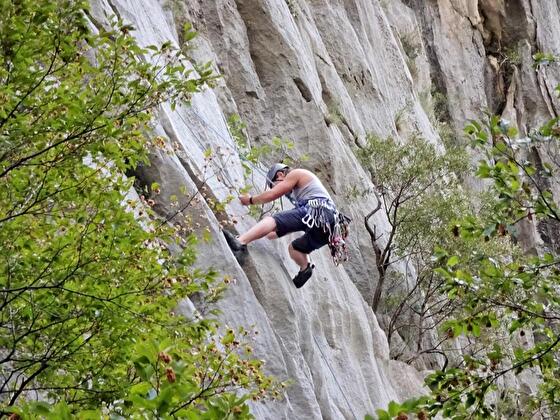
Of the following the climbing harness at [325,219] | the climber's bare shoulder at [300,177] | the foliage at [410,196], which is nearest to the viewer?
the climbing harness at [325,219]

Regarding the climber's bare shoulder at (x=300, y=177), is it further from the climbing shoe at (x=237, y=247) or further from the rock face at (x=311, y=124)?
the climbing shoe at (x=237, y=247)

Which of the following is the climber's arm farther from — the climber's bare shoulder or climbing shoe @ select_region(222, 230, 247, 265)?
climbing shoe @ select_region(222, 230, 247, 265)

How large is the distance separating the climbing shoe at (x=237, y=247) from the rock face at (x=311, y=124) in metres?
0.13

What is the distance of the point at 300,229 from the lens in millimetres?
10953

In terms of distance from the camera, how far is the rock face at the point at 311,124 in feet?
32.4

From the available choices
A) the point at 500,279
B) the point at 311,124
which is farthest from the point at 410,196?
the point at 500,279

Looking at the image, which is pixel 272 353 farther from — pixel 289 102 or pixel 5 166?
pixel 289 102

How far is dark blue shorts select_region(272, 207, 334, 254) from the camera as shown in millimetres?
10805

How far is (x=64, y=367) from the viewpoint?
5.13 meters

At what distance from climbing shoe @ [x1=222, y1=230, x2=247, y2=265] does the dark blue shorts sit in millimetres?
636

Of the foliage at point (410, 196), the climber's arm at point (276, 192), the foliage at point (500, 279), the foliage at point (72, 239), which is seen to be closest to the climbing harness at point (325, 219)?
the climber's arm at point (276, 192)

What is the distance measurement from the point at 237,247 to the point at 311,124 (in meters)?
7.86

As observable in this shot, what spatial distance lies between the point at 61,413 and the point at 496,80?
1459 inches

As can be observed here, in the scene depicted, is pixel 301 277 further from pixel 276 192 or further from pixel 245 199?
pixel 245 199
